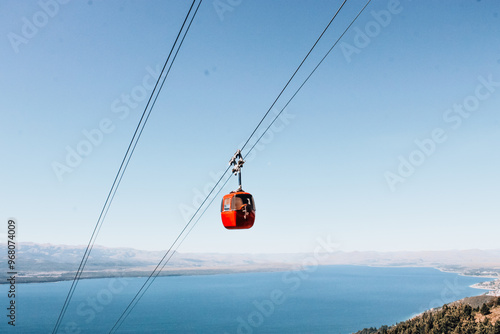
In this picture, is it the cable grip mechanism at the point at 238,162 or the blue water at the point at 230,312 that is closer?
the cable grip mechanism at the point at 238,162

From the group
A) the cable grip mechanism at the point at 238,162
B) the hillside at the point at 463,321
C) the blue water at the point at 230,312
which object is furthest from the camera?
the blue water at the point at 230,312

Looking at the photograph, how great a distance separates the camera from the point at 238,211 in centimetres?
1041

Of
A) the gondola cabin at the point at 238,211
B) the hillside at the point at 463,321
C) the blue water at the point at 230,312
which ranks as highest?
the gondola cabin at the point at 238,211

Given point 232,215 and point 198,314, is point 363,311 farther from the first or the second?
point 232,215

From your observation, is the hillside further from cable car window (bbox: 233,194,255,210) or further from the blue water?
the blue water

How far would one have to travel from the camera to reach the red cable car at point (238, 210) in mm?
10422

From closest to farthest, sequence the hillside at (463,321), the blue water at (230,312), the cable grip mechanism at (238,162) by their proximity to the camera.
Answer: the cable grip mechanism at (238,162) → the hillside at (463,321) → the blue water at (230,312)

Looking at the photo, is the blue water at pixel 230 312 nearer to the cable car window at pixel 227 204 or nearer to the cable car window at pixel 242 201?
the cable car window at pixel 227 204

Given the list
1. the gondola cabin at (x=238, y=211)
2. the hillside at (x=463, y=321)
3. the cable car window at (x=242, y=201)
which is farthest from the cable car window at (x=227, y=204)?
the hillside at (x=463, y=321)

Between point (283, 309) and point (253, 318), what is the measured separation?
23704 millimetres

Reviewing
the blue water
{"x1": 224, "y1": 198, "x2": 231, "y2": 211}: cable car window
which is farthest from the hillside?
the blue water

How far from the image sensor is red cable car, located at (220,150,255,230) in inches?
410

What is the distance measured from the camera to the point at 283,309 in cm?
13712

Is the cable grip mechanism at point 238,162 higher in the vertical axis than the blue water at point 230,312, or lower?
higher
